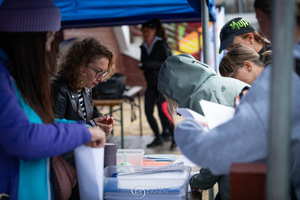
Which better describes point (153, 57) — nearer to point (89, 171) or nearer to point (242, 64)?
point (242, 64)

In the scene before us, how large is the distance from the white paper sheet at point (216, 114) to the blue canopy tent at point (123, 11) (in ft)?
11.9

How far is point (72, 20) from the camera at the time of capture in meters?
5.82

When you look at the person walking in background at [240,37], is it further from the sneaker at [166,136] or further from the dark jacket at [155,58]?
the sneaker at [166,136]

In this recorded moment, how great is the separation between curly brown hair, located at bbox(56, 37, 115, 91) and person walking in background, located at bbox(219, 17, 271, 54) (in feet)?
3.44

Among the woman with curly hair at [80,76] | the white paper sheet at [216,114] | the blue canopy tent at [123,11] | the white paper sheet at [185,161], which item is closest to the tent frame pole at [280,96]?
the white paper sheet at [216,114]

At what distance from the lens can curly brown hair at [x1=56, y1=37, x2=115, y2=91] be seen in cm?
250

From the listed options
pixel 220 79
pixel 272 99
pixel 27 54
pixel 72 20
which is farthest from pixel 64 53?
pixel 72 20

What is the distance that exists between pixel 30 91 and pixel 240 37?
2.21m

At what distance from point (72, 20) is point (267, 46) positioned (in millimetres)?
3149

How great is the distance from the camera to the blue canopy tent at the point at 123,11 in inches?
204

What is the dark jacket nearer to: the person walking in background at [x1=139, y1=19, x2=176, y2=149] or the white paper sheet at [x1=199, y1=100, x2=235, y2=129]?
the person walking in background at [x1=139, y1=19, x2=176, y2=149]

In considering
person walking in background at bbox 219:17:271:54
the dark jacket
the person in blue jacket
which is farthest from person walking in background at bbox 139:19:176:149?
the person in blue jacket

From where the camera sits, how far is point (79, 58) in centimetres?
257

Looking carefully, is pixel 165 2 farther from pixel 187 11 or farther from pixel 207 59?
pixel 207 59
